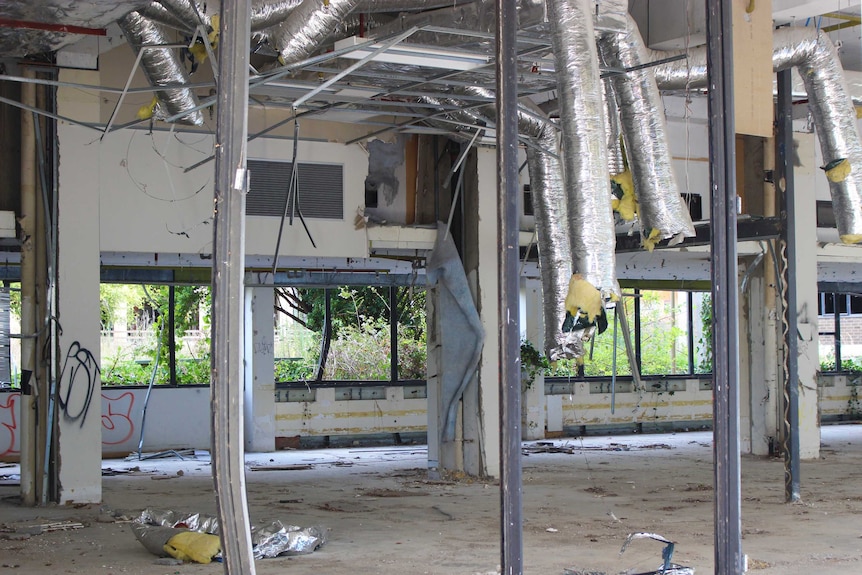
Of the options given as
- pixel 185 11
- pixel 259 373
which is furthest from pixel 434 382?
pixel 185 11

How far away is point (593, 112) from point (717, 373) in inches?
53.6

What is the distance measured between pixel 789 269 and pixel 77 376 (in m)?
6.11

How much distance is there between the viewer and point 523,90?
284 inches

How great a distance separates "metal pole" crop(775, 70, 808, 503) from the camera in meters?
7.79

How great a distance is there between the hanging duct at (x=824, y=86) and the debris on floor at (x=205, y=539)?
13.9ft

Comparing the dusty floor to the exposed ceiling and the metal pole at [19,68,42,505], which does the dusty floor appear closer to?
the metal pole at [19,68,42,505]

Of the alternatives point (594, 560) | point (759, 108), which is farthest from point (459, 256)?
point (594, 560)

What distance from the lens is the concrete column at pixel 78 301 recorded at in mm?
8062

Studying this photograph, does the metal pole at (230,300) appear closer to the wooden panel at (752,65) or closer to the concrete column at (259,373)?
the wooden panel at (752,65)

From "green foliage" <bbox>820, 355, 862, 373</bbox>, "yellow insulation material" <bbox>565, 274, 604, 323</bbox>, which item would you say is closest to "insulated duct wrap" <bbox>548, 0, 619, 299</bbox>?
"yellow insulation material" <bbox>565, 274, 604, 323</bbox>

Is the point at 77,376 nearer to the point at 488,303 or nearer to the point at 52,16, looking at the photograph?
the point at 52,16

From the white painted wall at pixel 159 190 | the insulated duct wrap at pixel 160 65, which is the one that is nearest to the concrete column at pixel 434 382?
the white painted wall at pixel 159 190

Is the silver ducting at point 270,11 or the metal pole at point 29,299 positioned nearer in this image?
the silver ducting at point 270,11

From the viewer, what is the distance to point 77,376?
26.6 feet
